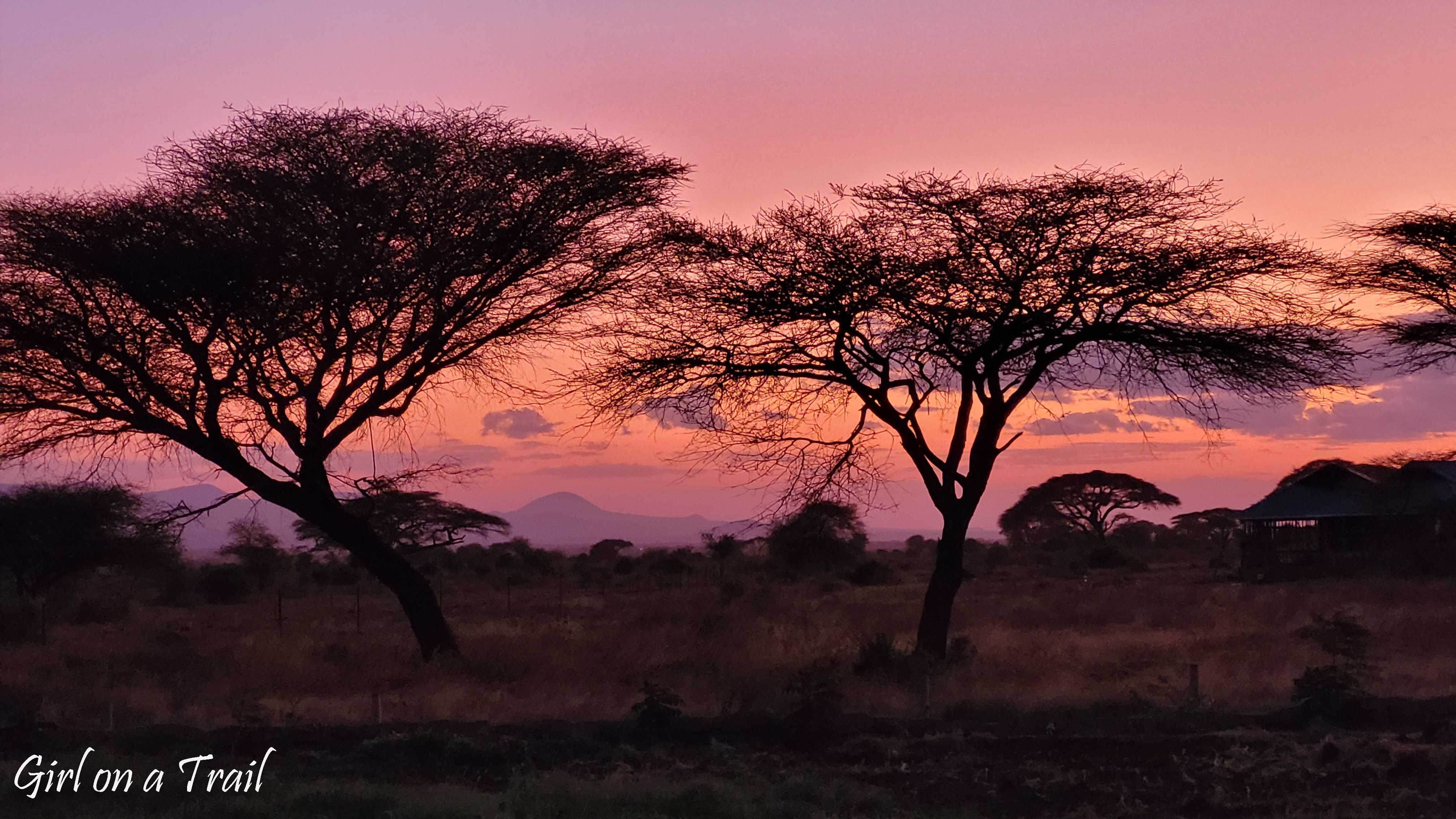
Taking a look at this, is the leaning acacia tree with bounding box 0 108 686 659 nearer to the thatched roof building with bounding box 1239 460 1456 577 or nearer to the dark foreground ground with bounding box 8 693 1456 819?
the dark foreground ground with bounding box 8 693 1456 819

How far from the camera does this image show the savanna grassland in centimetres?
1062

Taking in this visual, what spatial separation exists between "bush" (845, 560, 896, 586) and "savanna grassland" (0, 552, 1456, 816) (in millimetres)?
20161

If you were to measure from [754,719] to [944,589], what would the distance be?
548 cm

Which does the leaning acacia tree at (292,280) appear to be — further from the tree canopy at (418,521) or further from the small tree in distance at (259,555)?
the small tree in distance at (259,555)

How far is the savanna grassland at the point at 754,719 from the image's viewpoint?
1062 centimetres

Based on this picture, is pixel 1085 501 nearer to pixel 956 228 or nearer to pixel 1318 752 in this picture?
pixel 956 228

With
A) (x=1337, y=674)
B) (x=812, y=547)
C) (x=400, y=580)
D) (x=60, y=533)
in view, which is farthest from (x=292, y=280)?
(x=812, y=547)

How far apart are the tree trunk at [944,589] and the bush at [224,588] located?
3483cm

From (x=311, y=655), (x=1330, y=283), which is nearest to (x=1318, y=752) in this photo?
(x=1330, y=283)

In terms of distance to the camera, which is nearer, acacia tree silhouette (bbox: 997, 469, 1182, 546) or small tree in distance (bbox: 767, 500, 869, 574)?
small tree in distance (bbox: 767, 500, 869, 574)

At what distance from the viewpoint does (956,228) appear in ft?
59.0

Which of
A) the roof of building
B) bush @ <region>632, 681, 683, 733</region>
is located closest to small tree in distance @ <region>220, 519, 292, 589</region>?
the roof of building

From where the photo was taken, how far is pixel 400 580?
811 inches

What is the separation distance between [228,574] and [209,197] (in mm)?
33272
